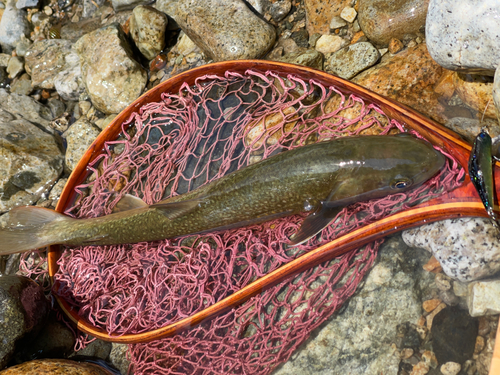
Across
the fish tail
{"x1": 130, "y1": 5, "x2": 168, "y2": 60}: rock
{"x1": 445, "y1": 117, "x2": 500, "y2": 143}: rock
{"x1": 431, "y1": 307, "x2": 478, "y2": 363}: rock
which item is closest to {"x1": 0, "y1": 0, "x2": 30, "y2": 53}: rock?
{"x1": 130, "y1": 5, "x2": 168, "y2": 60}: rock

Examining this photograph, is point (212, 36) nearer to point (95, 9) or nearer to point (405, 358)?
point (95, 9)

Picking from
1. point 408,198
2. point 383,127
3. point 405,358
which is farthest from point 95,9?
point 405,358

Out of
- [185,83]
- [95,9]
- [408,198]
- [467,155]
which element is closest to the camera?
[467,155]

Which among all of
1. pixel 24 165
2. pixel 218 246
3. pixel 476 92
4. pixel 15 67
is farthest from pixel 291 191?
pixel 15 67

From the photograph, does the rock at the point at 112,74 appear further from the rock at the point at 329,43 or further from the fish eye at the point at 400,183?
the fish eye at the point at 400,183

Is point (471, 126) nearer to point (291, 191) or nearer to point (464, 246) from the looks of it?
point (464, 246)

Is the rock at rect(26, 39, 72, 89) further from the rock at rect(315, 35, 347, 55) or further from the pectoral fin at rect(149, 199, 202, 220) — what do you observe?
the rock at rect(315, 35, 347, 55)

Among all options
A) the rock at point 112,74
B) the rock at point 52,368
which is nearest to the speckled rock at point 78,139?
the rock at point 112,74
